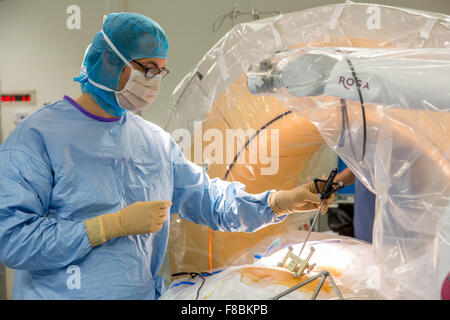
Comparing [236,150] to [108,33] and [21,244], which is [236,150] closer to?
[108,33]

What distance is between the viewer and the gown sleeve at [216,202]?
60.4 inches

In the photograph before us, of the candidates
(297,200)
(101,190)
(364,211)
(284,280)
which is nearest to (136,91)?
(101,190)

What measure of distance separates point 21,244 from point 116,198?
0.99ft

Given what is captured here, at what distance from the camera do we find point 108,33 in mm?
1348

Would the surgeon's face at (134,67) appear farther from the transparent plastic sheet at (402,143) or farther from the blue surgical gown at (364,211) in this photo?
the blue surgical gown at (364,211)

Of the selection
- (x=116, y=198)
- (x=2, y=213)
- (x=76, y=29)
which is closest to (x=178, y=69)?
(x=76, y=29)

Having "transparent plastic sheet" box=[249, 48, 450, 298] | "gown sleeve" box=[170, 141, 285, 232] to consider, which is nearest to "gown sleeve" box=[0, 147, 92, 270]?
"gown sleeve" box=[170, 141, 285, 232]

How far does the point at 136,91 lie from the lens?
138 cm

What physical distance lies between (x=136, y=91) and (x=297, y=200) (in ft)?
2.20

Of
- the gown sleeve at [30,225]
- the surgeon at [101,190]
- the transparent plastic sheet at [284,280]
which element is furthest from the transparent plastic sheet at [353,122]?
the gown sleeve at [30,225]

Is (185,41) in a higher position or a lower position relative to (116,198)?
higher

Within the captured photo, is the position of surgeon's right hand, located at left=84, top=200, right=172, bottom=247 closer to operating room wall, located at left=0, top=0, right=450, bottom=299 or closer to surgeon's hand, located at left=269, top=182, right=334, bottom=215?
surgeon's hand, located at left=269, top=182, right=334, bottom=215

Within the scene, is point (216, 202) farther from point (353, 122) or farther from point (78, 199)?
point (353, 122)
